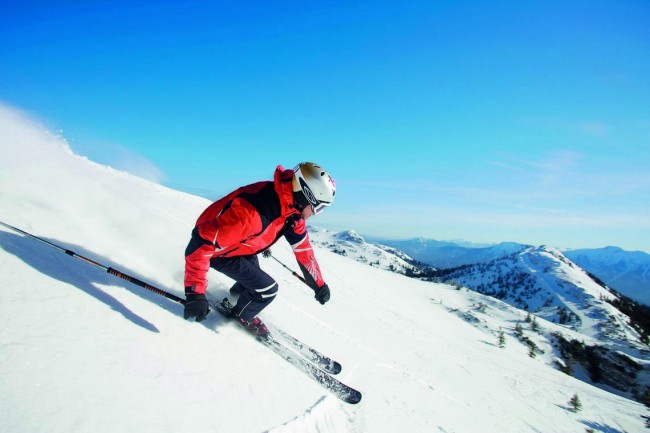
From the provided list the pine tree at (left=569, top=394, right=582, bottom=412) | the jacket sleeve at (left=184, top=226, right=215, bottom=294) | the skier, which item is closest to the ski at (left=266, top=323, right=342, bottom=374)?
the skier

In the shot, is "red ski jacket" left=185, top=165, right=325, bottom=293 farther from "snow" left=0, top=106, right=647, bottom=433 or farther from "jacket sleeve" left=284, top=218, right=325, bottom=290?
"snow" left=0, top=106, right=647, bottom=433

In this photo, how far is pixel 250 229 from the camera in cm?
481

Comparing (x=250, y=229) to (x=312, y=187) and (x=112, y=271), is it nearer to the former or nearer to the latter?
(x=312, y=187)

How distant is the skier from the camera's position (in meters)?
4.63

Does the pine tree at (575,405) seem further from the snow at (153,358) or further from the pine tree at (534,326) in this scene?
the pine tree at (534,326)

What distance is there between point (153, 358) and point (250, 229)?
2063 mm

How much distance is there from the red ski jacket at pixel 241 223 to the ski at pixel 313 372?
4.72 ft

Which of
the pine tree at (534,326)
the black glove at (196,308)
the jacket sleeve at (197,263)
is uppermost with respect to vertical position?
the jacket sleeve at (197,263)

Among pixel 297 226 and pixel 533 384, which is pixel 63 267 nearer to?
pixel 297 226

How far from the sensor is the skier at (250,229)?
4.63 meters

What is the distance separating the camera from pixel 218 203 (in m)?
4.98

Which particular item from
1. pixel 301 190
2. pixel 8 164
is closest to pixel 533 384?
pixel 301 190

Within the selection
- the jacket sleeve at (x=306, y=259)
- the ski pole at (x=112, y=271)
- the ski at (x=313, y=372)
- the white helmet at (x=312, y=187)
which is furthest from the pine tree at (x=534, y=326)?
the ski pole at (x=112, y=271)

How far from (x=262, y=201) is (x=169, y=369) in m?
2.56
